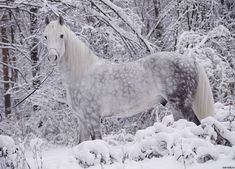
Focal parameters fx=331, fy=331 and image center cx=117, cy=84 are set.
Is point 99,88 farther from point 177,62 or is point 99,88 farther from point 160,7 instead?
point 160,7

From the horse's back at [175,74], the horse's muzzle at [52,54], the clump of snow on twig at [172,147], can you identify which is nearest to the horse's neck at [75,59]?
the horse's muzzle at [52,54]

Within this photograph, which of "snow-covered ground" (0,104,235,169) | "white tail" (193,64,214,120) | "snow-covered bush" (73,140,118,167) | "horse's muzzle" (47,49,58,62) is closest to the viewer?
"snow-covered ground" (0,104,235,169)

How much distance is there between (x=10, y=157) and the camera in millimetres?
3750

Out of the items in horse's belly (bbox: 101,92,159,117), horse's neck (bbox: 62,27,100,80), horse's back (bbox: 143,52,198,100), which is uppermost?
horse's neck (bbox: 62,27,100,80)

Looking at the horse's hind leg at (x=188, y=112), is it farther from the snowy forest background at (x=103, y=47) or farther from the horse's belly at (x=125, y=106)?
the snowy forest background at (x=103, y=47)

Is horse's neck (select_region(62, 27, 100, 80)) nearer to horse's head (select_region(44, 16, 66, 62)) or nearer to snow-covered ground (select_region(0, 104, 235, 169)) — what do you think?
horse's head (select_region(44, 16, 66, 62))

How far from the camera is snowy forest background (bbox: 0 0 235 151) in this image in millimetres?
7863

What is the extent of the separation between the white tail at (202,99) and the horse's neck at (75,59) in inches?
70.7

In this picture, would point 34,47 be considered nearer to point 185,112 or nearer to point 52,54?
point 52,54

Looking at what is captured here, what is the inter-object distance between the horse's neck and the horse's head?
0.53ft

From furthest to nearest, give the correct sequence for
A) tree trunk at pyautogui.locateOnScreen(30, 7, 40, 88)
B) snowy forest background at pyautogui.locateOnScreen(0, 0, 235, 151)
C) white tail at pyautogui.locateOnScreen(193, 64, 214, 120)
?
tree trunk at pyautogui.locateOnScreen(30, 7, 40, 88) → snowy forest background at pyautogui.locateOnScreen(0, 0, 235, 151) → white tail at pyautogui.locateOnScreen(193, 64, 214, 120)

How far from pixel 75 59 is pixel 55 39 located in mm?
512

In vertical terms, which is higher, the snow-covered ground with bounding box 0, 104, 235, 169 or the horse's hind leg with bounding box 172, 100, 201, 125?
the horse's hind leg with bounding box 172, 100, 201, 125

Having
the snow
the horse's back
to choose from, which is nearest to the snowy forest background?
the horse's back
